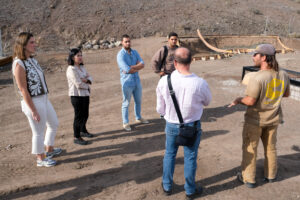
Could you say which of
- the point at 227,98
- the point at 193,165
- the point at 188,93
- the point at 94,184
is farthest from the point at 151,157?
the point at 227,98

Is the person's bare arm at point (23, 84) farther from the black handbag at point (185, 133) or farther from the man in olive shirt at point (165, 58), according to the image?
the man in olive shirt at point (165, 58)

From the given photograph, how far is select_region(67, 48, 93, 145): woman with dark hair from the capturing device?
426 centimetres

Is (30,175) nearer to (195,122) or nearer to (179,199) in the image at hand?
(179,199)

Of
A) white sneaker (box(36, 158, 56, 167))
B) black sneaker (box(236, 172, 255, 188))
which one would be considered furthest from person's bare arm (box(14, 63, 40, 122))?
black sneaker (box(236, 172, 255, 188))

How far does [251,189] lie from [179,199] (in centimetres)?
102

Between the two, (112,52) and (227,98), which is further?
(112,52)

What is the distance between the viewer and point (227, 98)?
301 inches

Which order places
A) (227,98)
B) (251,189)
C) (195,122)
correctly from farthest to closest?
1. (227,98)
2. (251,189)
3. (195,122)

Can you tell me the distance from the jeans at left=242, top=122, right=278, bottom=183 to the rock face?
16830 mm

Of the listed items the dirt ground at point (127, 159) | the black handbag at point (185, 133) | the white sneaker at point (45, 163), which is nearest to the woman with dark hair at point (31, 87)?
the white sneaker at point (45, 163)

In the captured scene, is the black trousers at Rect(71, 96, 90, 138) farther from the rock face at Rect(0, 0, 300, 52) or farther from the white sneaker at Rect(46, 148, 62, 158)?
the rock face at Rect(0, 0, 300, 52)

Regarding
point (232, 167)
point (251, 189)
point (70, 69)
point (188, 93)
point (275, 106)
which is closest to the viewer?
point (188, 93)

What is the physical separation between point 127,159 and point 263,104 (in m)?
2.40

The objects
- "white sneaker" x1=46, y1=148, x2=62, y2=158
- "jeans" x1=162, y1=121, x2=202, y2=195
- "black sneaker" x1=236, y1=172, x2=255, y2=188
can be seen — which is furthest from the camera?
"white sneaker" x1=46, y1=148, x2=62, y2=158
